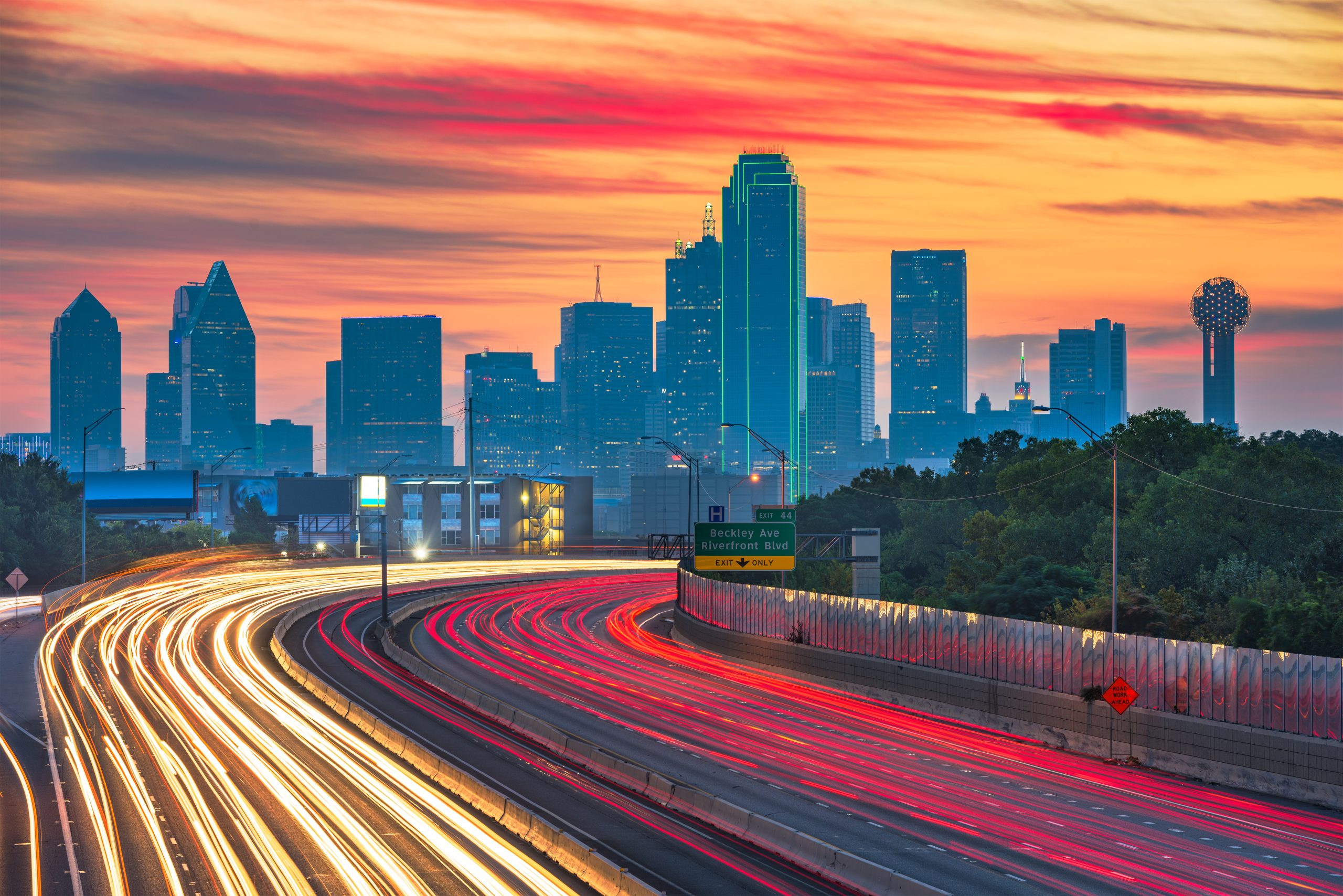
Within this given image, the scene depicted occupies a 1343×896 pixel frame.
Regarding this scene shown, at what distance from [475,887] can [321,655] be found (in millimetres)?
38995

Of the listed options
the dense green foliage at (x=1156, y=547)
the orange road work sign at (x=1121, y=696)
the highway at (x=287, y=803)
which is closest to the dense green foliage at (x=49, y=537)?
the dense green foliage at (x=1156, y=547)

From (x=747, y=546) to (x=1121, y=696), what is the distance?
31091mm

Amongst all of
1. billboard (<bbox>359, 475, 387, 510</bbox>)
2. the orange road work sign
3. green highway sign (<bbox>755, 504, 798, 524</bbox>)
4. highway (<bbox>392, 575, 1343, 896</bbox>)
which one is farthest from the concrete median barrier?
billboard (<bbox>359, 475, 387, 510</bbox>)

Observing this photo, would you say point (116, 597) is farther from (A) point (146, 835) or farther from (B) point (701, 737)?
(A) point (146, 835)

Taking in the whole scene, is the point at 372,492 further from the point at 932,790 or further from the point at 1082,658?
the point at 932,790

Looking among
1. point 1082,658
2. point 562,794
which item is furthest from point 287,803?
point 1082,658

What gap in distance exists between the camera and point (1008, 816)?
2677 cm

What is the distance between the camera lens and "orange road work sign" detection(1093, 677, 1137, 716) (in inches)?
1264

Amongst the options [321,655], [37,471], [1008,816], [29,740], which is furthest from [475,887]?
[37,471]

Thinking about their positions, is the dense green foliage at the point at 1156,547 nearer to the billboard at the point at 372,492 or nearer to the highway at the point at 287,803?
the highway at the point at 287,803

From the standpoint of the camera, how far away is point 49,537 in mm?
122562

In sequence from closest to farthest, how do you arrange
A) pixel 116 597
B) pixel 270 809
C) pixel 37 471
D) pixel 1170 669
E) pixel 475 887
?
pixel 475 887 → pixel 270 809 → pixel 1170 669 → pixel 116 597 → pixel 37 471

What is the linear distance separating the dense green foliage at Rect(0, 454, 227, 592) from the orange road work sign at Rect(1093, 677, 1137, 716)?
94642 mm

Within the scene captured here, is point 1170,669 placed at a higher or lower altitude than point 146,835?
higher
